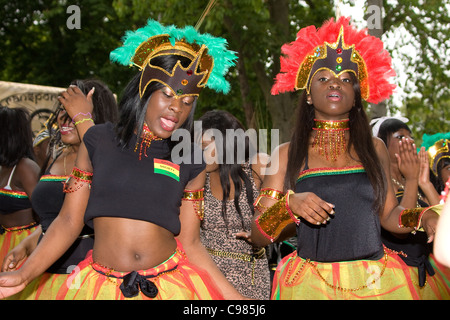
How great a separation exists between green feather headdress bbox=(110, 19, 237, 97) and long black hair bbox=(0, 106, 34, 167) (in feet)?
8.70

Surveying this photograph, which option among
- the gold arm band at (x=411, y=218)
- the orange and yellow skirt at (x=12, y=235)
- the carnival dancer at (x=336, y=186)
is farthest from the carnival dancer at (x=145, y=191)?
the orange and yellow skirt at (x=12, y=235)

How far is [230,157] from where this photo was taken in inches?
192

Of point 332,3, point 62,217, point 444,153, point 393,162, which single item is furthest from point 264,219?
point 332,3

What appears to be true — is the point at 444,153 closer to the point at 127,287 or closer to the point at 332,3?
the point at 127,287

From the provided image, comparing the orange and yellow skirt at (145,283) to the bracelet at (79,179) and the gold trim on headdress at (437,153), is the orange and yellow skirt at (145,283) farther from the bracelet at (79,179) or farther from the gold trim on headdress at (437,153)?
the gold trim on headdress at (437,153)

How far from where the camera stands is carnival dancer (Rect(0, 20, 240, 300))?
2885 mm

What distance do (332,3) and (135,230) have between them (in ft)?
44.0

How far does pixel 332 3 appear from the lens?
49.2 feet

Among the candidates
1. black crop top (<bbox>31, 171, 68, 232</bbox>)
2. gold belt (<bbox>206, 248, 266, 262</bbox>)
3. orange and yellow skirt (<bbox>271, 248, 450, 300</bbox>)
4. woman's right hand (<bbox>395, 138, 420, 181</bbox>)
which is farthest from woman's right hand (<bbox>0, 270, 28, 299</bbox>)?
woman's right hand (<bbox>395, 138, 420, 181</bbox>)

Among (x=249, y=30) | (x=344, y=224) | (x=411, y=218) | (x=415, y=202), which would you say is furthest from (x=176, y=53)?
(x=249, y=30)

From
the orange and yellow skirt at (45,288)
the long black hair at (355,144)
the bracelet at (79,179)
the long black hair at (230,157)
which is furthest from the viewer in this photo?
the long black hair at (230,157)

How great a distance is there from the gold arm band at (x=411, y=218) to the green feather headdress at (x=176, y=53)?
1.36 metres

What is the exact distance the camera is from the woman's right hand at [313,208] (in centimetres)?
297

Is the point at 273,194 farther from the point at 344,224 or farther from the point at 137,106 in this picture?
the point at 137,106
